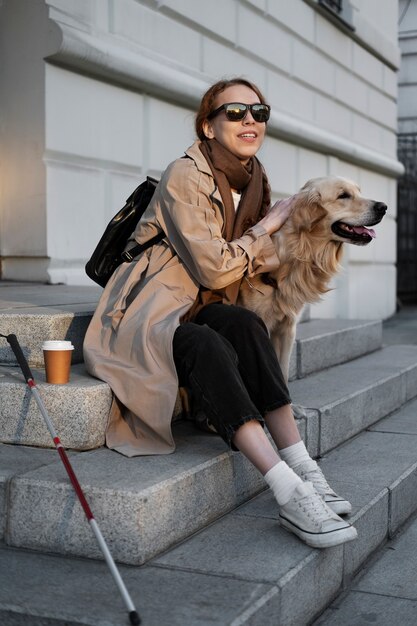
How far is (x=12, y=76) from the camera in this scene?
6391 millimetres

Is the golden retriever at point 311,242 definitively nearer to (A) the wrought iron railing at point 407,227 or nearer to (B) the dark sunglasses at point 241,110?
(B) the dark sunglasses at point 241,110

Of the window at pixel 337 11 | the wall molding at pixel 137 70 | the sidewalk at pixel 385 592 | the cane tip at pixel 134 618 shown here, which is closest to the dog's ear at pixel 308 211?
the sidewalk at pixel 385 592

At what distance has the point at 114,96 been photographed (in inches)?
268

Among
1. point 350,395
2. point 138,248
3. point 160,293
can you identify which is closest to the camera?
point 160,293

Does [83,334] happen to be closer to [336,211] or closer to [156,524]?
[336,211]

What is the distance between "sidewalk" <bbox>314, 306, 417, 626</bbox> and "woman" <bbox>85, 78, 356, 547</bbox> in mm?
259

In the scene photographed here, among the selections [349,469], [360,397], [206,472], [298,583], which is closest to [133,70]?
[360,397]

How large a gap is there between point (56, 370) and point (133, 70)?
4013 mm

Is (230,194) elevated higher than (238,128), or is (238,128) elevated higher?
(238,128)

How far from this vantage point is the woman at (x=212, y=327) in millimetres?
3043

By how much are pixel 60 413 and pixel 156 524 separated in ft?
2.19

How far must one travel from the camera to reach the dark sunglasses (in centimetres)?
370

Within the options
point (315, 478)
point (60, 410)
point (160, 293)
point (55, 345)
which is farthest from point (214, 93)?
point (315, 478)

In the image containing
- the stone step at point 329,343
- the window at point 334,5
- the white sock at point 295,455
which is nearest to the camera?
the white sock at point 295,455
